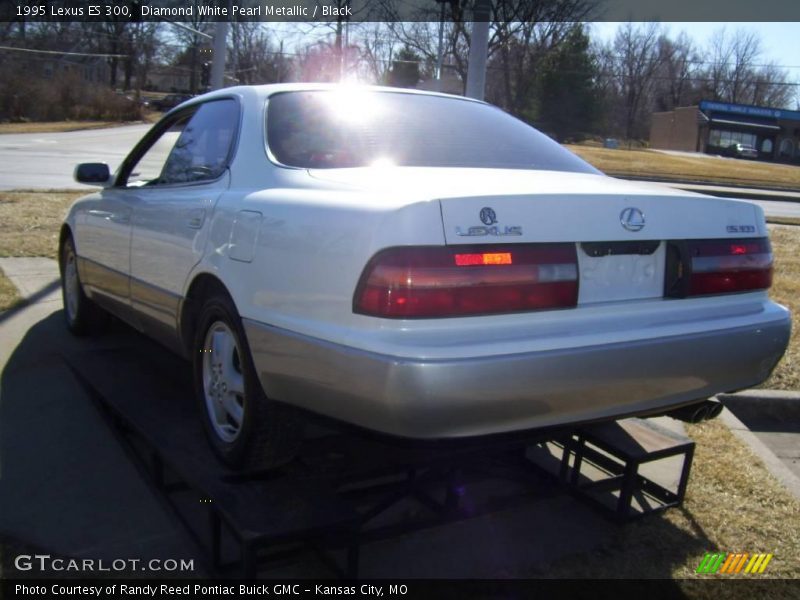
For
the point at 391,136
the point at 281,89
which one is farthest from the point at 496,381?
the point at 281,89

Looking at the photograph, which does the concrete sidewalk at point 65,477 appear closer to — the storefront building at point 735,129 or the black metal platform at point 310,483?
the black metal platform at point 310,483

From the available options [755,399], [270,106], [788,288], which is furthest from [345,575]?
[788,288]

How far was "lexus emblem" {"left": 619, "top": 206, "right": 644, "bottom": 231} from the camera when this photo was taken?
8.62ft

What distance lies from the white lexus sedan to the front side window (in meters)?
0.02

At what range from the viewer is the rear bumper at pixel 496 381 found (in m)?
2.26

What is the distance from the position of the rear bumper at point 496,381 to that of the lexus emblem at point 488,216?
0.41 metres

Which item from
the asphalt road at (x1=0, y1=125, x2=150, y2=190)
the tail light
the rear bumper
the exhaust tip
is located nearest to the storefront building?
the asphalt road at (x1=0, y1=125, x2=150, y2=190)

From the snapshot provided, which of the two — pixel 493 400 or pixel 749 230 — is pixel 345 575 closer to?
pixel 493 400

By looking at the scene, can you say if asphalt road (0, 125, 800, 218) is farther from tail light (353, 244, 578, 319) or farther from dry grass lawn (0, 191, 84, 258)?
tail light (353, 244, 578, 319)

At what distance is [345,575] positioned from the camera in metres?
2.56

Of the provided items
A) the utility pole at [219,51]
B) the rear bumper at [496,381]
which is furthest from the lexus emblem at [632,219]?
the utility pole at [219,51]

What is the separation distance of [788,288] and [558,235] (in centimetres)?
615

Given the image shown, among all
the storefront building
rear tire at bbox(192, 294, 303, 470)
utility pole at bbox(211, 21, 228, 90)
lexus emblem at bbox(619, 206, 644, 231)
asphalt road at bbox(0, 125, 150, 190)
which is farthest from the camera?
the storefront building


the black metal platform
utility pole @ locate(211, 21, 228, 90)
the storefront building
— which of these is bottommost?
the black metal platform
